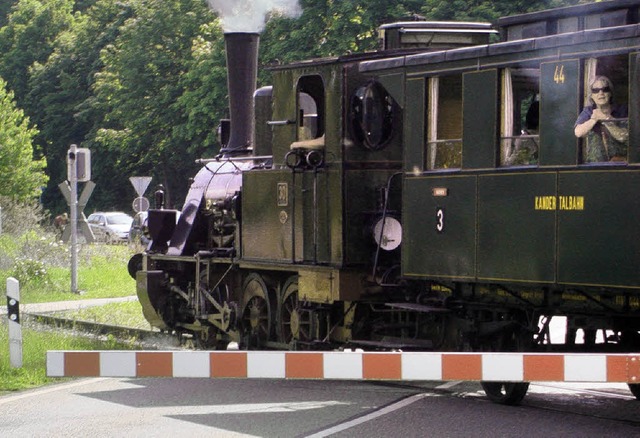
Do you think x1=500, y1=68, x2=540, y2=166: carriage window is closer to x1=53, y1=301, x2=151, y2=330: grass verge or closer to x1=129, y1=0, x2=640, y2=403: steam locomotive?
x1=129, y1=0, x2=640, y2=403: steam locomotive

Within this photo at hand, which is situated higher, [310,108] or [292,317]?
[310,108]

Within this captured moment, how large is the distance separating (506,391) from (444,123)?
245 cm

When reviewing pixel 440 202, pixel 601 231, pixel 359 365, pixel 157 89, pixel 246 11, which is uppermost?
pixel 157 89

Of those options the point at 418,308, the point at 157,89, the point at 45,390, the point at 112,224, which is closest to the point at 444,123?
the point at 418,308

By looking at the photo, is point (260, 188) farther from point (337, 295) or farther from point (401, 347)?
point (401, 347)

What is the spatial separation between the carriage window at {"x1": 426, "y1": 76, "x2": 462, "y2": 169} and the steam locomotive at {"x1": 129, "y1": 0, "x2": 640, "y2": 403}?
0.02 m

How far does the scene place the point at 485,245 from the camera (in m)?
11.2

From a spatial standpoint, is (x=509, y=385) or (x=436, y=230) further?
(x=436, y=230)

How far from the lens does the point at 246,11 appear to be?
734 inches

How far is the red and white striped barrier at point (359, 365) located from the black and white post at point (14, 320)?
12.9 ft

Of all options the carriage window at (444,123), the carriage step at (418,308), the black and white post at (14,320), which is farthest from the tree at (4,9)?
the carriage window at (444,123)

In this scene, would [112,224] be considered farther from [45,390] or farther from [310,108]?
[45,390]

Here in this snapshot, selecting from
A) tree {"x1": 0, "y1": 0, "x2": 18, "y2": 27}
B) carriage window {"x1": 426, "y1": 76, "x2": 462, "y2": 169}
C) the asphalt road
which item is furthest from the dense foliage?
the asphalt road

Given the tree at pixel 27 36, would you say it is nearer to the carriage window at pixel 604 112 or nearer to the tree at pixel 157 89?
the tree at pixel 157 89
